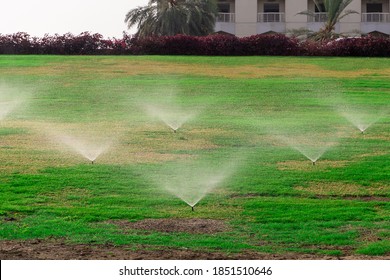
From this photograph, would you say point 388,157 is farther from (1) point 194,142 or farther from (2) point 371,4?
(2) point 371,4

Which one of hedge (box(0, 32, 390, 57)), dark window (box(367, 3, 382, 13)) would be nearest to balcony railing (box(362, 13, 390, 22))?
dark window (box(367, 3, 382, 13))

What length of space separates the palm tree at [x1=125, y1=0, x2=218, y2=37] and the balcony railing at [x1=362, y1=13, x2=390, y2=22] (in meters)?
13.8

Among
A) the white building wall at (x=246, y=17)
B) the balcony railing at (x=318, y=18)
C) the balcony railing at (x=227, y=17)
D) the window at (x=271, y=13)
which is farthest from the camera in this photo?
the white building wall at (x=246, y=17)

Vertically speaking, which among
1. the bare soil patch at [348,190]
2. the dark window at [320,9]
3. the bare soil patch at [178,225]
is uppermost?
the dark window at [320,9]

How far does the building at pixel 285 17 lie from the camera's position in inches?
2422

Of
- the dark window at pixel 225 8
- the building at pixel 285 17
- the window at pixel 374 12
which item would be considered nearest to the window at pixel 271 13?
the building at pixel 285 17

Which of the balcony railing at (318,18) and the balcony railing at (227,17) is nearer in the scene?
the balcony railing at (318,18)

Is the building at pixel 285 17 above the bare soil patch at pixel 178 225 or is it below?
above

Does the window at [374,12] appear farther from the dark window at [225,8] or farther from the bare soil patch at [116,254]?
the bare soil patch at [116,254]

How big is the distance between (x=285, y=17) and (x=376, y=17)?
574 centimetres

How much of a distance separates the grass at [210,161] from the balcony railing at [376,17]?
34.1m

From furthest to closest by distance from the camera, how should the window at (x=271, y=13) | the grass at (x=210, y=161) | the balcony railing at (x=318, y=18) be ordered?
1. the window at (x=271, y=13)
2. the balcony railing at (x=318, y=18)
3. the grass at (x=210, y=161)

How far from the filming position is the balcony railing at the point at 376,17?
6191 cm

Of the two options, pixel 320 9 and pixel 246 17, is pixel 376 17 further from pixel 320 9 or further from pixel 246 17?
pixel 246 17
